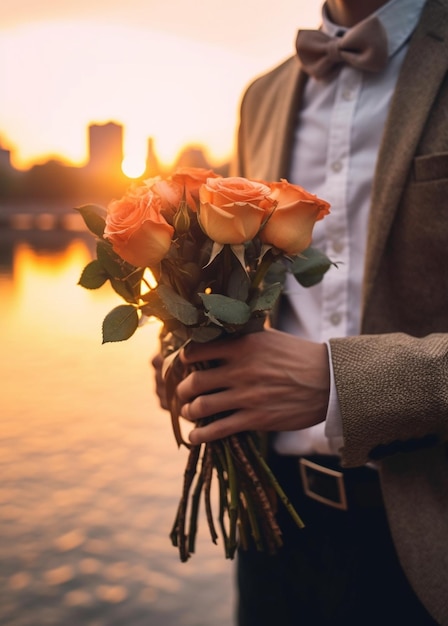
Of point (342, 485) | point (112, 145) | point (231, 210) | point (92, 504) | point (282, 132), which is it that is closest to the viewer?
point (231, 210)

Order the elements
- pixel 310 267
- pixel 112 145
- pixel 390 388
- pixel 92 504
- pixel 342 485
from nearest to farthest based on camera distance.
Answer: pixel 390 388
pixel 310 267
pixel 342 485
pixel 112 145
pixel 92 504

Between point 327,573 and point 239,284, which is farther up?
point 239,284

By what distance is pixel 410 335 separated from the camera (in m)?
1.48

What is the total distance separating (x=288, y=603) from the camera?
172 cm

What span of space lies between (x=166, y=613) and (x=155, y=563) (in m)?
0.40

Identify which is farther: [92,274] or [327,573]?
[327,573]

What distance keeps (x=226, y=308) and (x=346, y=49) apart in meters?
0.78

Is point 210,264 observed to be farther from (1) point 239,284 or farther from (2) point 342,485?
(2) point 342,485

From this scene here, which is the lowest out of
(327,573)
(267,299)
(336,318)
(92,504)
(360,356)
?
(92,504)

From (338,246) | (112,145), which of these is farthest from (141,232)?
(112,145)

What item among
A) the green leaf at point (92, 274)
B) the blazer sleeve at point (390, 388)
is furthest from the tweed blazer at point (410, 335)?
the green leaf at point (92, 274)

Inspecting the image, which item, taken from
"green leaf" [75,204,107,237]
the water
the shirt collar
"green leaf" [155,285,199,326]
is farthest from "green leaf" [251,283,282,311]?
the water

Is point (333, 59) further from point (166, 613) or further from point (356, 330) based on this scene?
point (166, 613)

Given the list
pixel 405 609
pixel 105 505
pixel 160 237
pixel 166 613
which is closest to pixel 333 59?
pixel 160 237
